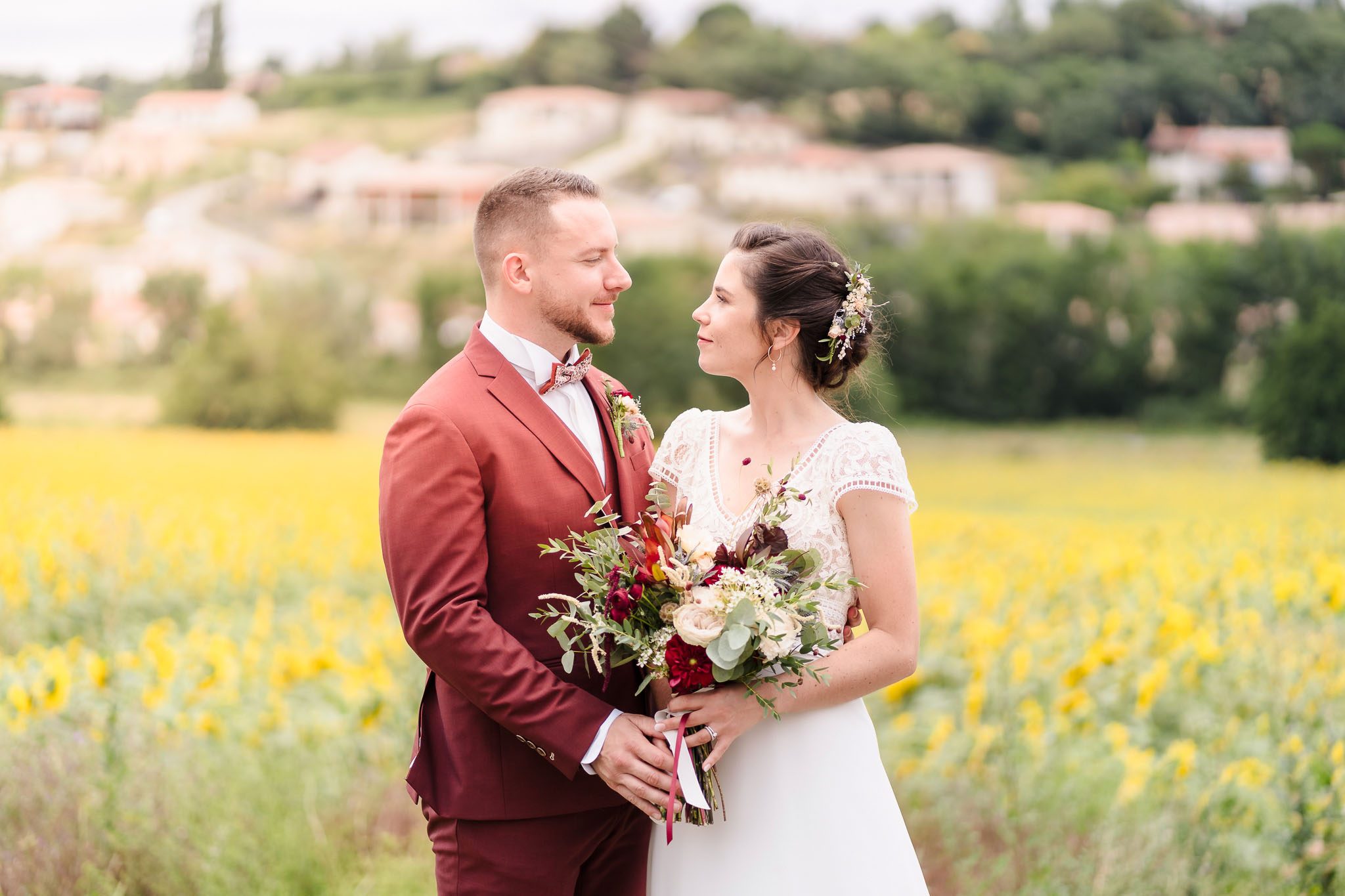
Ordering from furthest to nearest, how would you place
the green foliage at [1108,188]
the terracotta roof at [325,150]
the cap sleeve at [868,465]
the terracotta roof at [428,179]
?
the green foliage at [1108,188]
the terracotta roof at [428,179]
the terracotta roof at [325,150]
the cap sleeve at [868,465]

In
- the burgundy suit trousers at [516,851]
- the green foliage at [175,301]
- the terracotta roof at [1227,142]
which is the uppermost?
the terracotta roof at [1227,142]

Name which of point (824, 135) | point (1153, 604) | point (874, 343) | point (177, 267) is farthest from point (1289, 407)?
point (824, 135)

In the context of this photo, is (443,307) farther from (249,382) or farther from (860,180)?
(860,180)

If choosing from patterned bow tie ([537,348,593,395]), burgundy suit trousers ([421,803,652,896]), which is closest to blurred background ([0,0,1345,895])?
patterned bow tie ([537,348,593,395])

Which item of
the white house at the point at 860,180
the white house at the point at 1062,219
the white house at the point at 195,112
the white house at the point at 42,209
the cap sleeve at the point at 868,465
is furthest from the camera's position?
the white house at the point at 860,180

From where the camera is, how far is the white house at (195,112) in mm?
20547

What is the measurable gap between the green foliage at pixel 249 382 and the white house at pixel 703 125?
76.8 ft

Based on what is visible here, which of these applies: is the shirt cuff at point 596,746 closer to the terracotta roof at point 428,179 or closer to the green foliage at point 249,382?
the green foliage at point 249,382

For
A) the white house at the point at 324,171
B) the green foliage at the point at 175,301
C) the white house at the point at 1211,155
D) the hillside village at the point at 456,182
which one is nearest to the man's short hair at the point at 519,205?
the hillside village at the point at 456,182

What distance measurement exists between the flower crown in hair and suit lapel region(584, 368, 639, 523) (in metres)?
0.45

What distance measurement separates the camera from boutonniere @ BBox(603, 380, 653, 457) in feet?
8.05

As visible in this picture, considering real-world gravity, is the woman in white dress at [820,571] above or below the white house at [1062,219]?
below

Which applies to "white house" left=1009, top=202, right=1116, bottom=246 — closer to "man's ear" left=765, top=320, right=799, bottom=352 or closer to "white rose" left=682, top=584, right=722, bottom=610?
"man's ear" left=765, top=320, right=799, bottom=352

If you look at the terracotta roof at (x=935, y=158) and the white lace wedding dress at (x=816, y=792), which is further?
the terracotta roof at (x=935, y=158)
